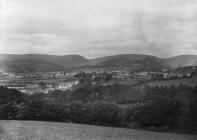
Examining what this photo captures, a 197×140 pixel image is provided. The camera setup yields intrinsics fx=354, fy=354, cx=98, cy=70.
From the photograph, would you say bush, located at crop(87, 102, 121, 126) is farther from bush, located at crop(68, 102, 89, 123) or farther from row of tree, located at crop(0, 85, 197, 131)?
bush, located at crop(68, 102, 89, 123)

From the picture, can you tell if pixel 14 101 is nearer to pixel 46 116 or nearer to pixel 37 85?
pixel 46 116

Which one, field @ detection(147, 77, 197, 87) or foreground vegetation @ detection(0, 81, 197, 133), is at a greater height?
field @ detection(147, 77, 197, 87)

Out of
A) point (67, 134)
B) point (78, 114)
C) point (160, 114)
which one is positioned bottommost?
point (78, 114)

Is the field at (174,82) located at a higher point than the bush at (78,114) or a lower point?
higher

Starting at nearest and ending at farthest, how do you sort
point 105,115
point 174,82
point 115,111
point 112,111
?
1. point 105,115
2. point 115,111
3. point 112,111
4. point 174,82

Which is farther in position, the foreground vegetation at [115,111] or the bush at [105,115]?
the bush at [105,115]

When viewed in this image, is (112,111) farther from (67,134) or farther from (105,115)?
(67,134)

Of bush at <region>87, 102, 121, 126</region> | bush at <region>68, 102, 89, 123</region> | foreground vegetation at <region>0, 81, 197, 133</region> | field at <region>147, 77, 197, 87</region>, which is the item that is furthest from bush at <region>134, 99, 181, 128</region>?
field at <region>147, 77, 197, 87</region>

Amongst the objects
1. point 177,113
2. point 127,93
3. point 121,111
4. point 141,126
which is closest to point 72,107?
point 121,111

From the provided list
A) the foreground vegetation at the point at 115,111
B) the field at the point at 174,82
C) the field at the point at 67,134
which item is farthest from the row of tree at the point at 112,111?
the field at the point at 174,82

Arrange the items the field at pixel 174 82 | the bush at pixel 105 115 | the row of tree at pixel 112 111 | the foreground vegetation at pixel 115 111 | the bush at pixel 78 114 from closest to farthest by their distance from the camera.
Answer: the foreground vegetation at pixel 115 111 < the row of tree at pixel 112 111 < the bush at pixel 105 115 < the bush at pixel 78 114 < the field at pixel 174 82

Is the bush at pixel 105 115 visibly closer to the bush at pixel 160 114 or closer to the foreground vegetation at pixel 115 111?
the foreground vegetation at pixel 115 111

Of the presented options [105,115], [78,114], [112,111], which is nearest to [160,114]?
[112,111]

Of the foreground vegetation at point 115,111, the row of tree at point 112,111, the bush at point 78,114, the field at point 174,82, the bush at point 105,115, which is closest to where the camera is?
the foreground vegetation at point 115,111
